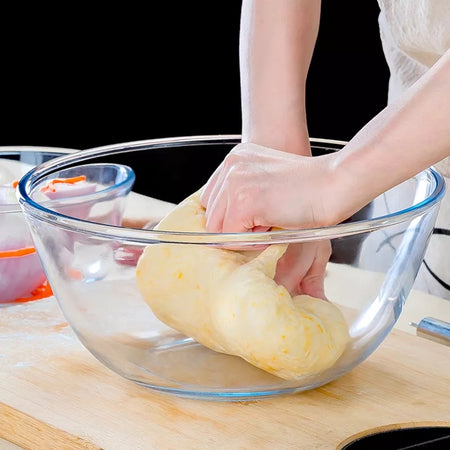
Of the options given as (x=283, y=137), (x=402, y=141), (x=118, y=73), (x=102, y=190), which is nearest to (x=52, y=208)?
(x=102, y=190)

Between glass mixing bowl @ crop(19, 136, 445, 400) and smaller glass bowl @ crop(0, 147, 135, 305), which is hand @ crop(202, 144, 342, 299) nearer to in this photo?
glass mixing bowl @ crop(19, 136, 445, 400)

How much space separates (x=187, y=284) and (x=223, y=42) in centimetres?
196

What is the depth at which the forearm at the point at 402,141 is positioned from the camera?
25.4 inches

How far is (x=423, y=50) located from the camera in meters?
1.05

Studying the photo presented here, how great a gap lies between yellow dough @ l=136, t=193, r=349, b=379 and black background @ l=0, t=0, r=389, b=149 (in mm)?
1708

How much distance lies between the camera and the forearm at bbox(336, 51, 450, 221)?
65cm

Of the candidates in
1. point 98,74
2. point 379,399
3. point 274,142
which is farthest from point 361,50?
point 379,399

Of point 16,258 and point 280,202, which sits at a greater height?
point 280,202

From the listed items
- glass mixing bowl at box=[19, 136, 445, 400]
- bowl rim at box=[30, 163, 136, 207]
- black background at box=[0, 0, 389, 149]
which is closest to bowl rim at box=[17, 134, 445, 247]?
glass mixing bowl at box=[19, 136, 445, 400]

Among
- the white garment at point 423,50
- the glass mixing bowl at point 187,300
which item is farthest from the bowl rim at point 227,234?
the white garment at point 423,50

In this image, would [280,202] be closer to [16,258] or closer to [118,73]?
[16,258]

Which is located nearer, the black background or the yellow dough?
the yellow dough

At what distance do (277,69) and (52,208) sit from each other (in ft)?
0.84

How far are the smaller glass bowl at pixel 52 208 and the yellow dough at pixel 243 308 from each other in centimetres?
21
